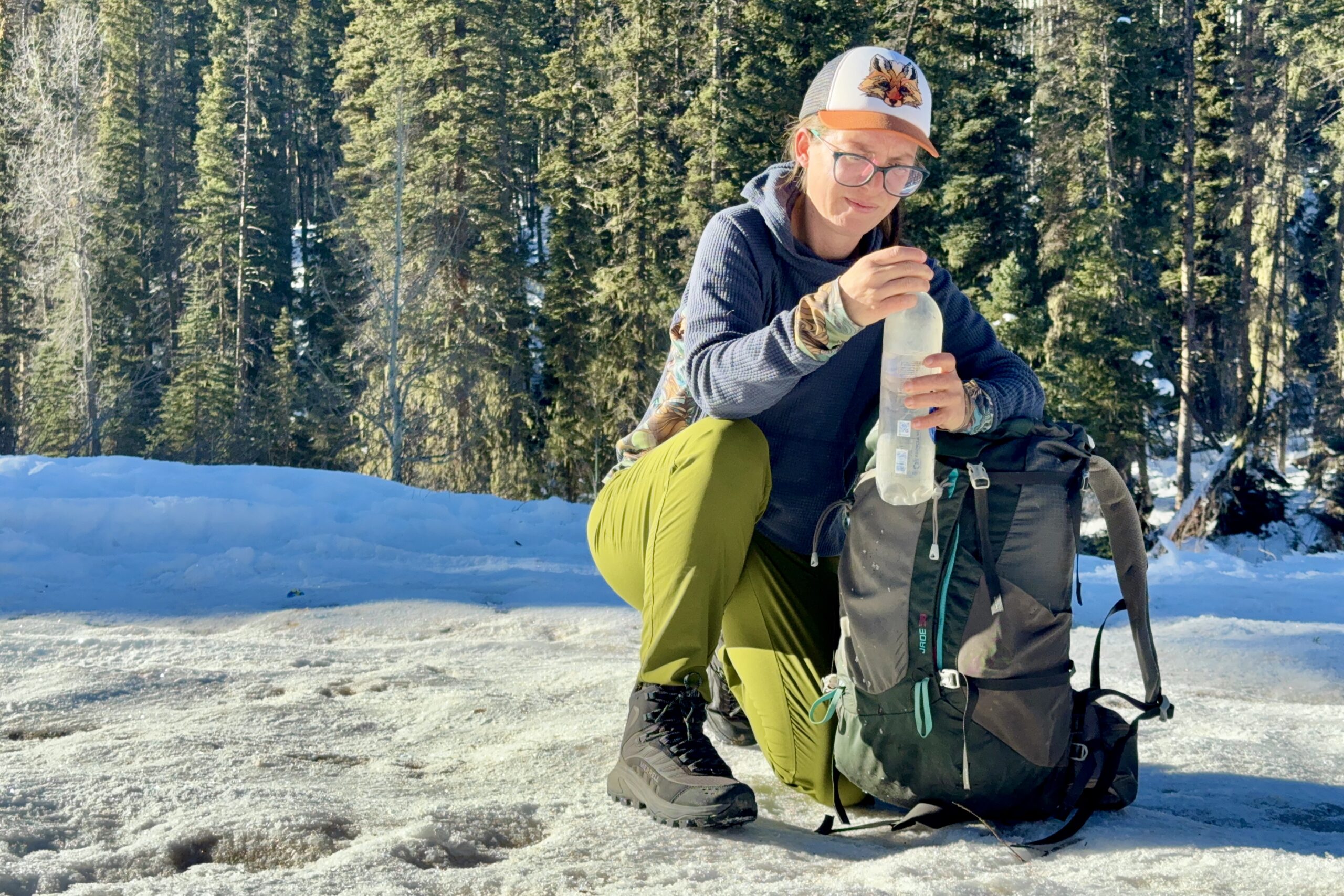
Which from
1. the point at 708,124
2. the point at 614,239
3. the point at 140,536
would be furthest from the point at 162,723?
the point at 614,239

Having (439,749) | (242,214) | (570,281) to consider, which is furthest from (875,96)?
(242,214)

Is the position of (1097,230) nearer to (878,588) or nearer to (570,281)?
(570,281)

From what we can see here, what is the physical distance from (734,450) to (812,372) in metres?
0.26

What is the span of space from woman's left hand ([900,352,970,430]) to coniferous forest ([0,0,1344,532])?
15104 mm

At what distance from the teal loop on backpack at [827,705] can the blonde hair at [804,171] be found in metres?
1.03

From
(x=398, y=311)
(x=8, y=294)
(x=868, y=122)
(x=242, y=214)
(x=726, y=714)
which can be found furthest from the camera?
(x=242, y=214)

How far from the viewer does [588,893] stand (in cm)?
164

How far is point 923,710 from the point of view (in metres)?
1.99

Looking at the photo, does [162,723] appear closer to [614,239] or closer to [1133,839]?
[1133,839]

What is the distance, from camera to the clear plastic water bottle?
1987 millimetres

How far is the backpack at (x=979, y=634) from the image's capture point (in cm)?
197

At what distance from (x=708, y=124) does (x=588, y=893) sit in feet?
64.5

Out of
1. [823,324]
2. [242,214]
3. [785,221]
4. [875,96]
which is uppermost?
[242,214]

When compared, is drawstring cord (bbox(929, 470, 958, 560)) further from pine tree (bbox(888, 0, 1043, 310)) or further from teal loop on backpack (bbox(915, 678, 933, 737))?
pine tree (bbox(888, 0, 1043, 310))
